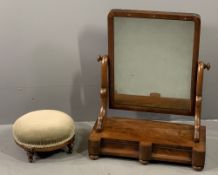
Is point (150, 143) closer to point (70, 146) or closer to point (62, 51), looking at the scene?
point (70, 146)

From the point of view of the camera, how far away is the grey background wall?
4.86 ft

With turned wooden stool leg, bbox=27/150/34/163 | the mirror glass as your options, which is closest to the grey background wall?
the mirror glass

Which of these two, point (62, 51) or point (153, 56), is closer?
point (153, 56)

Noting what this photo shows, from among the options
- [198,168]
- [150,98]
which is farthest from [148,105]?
[198,168]

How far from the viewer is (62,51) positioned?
5.09 ft

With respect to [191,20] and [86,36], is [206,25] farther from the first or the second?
[86,36]

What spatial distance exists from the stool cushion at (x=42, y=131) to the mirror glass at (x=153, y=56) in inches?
8.5

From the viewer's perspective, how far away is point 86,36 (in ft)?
5.03

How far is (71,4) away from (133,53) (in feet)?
0.86

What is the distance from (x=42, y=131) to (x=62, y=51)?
312 millimetres

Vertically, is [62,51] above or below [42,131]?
above

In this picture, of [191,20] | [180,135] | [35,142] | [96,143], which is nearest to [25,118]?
[35,142]

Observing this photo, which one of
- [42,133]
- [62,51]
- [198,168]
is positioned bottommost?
[198,168]

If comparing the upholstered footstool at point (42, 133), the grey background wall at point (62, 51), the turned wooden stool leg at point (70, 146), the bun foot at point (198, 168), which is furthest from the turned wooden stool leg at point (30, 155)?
the bun foot at point (198, 168)
